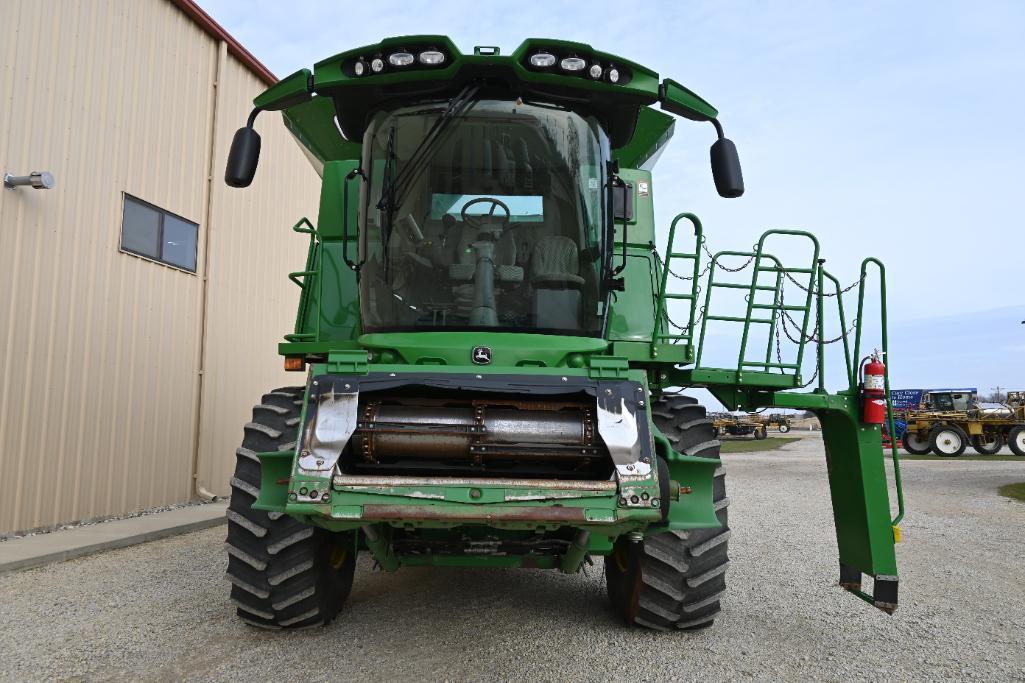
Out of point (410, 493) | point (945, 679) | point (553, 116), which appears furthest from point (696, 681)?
point (553, 116)

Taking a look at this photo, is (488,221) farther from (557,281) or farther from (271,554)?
(271,554)

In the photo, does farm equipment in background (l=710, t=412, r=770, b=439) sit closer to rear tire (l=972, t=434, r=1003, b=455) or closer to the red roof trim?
rear tire (l=972, t=434, r=1003, b=455)

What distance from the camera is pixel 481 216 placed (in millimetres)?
4152

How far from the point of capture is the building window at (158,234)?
9164mm

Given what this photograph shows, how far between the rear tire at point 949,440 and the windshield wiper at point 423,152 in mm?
28355

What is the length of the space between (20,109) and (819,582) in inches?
332

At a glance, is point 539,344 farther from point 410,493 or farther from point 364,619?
point 364,619

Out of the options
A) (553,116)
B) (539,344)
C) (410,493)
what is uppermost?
(553,116)

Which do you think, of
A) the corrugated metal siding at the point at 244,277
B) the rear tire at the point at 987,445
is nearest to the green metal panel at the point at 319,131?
the corrugated metal siding at the point at 244,277

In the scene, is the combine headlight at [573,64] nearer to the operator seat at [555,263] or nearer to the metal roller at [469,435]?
the operator seat at [555,263]

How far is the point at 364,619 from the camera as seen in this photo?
4625 millimetres

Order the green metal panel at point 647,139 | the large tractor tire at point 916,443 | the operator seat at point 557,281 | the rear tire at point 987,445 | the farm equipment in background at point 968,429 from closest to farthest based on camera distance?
1. the operator seat at point 557,281
2. the green metal panel at point 647,139
3. the farm equipment in background at point 968,429
4. the rear tire at point 987,445
5. the large tractor tire at point 916,443

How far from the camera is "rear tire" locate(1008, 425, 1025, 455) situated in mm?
26109

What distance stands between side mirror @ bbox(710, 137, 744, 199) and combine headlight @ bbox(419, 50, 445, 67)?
5.08 feet
